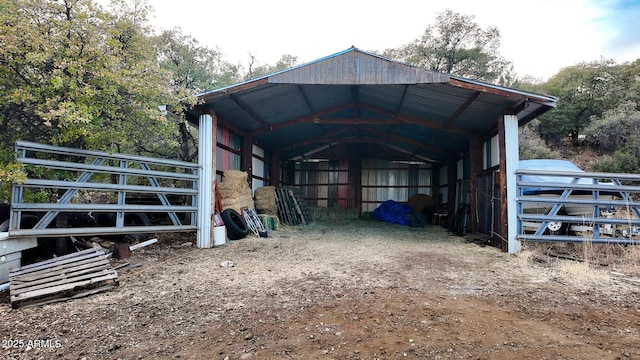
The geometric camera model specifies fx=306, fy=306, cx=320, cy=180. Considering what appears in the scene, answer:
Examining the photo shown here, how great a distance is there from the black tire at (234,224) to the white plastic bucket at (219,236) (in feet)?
1.71

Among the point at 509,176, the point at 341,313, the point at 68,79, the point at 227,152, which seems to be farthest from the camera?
the point at 227,152

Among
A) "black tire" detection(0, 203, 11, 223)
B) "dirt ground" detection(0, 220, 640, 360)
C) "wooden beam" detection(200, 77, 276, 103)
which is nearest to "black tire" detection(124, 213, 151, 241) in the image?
"dirt ground" detection(0, 220, 640, 360)

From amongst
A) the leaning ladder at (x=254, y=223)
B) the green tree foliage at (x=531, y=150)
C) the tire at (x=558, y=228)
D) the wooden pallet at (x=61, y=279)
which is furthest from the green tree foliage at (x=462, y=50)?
the wooden pallet at (x=61, y=279)

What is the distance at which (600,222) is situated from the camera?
5.13 metres

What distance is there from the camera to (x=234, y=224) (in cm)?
682

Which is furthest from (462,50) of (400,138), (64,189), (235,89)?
(64,189)

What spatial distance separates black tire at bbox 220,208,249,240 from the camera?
6.78 m

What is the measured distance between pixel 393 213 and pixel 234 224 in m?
7.30

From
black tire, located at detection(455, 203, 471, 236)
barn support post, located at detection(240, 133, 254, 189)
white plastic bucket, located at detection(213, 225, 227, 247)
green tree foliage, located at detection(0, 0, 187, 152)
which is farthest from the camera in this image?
barn support post, located at detection(240, 133, 254, 189)

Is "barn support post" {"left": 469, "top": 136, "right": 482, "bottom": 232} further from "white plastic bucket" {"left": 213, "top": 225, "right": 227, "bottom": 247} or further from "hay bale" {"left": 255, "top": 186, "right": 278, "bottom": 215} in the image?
"white plastic bucket" {"left": 213, "top": 225, "right": 227, "bottom": 247}

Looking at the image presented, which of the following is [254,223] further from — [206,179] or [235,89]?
[235,89]

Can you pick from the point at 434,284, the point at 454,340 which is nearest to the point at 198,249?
the point at 434,284

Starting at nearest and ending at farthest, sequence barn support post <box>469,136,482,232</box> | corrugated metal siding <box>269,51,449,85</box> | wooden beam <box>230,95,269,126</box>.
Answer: corrugated metal siding <box>269,51,449,85</box> → wooden beam <box>230,95,269,126</box> → barn support post <box>469,136,482,232</box>

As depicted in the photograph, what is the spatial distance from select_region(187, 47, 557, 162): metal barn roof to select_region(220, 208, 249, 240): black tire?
7.41 ft
